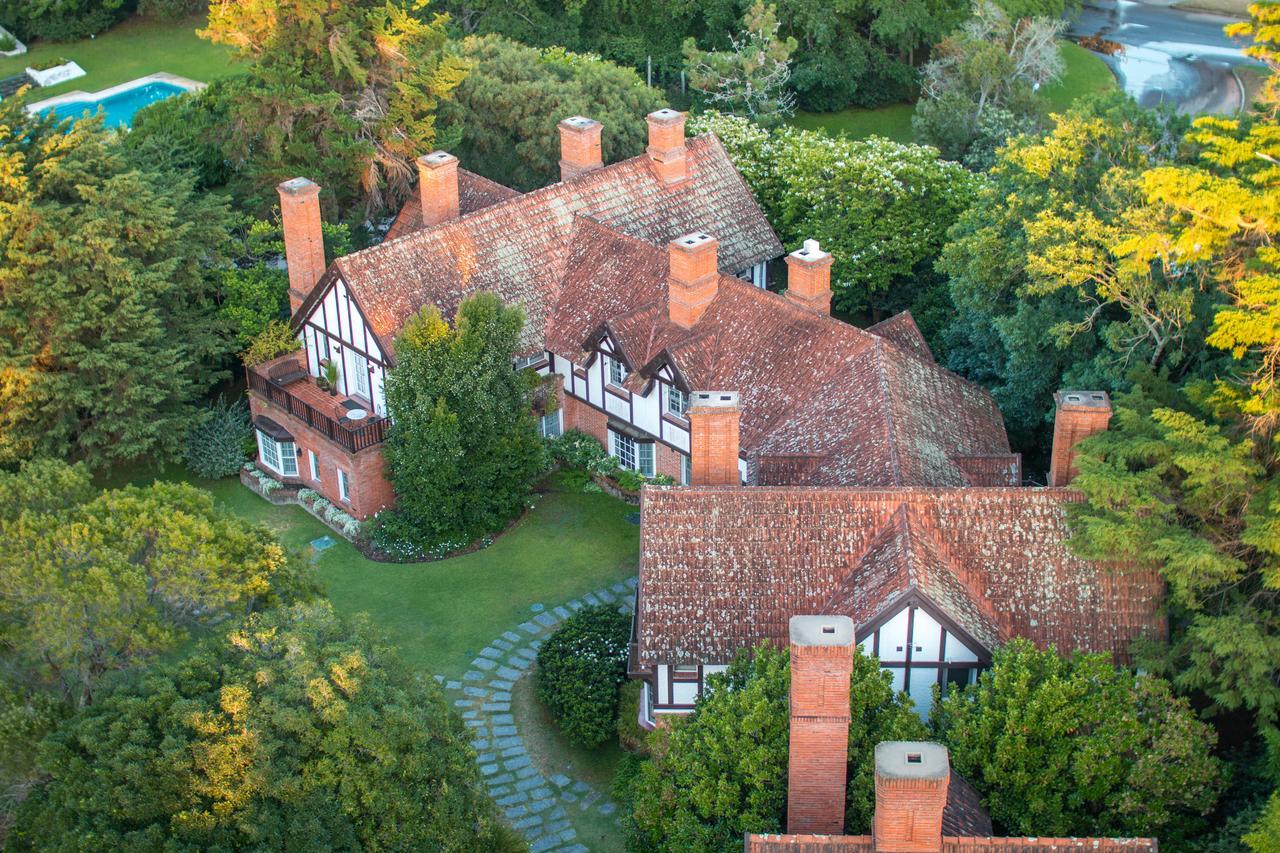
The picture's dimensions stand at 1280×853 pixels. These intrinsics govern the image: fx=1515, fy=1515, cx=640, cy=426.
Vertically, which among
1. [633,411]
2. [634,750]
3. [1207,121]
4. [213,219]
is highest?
[1207,121]

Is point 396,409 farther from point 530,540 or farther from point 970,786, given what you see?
point 970,786

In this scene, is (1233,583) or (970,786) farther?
(1233,583)

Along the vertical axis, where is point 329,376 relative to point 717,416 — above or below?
below

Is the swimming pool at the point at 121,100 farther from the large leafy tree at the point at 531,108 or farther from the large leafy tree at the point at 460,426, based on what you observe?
the large leafy tree at the point at 460,426

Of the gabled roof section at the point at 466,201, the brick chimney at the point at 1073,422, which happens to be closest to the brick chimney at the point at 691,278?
the gabled roof section at the point at 466,201

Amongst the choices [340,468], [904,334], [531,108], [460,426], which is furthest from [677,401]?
[531,108]

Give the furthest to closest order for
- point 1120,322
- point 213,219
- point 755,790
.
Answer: point 213,219, point 1120,322, point 755,790

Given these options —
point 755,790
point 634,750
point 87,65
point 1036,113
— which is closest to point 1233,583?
point 755,790

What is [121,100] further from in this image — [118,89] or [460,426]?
[460,426]
